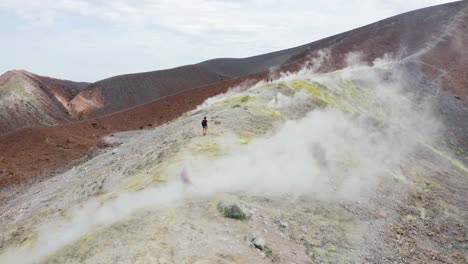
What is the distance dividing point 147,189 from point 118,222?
7.75ft

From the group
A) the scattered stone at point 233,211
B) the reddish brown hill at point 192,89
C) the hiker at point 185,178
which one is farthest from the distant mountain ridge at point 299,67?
the scattered stone at point 233,211

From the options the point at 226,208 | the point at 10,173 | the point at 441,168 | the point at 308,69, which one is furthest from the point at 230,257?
the point at 308,69

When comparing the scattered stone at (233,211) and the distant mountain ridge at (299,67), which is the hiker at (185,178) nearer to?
the scattered stone at (233,211)

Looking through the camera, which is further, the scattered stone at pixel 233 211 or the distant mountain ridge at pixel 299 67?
the distant mountain ridge at pixel 299 67

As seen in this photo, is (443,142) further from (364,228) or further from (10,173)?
(10,173)

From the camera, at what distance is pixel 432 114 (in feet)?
123

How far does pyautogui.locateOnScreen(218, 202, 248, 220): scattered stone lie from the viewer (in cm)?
1427

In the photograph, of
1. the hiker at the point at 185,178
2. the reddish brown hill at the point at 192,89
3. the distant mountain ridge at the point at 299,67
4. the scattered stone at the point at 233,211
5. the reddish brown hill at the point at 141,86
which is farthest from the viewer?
the reddish brown hill at the point at 141,86

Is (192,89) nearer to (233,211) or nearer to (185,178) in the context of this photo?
(185,178)

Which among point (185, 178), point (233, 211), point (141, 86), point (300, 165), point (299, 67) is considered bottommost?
point (141, 86)

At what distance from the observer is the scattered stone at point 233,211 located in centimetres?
1427

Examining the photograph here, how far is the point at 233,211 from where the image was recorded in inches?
564

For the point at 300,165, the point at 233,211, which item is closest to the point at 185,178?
the point at 233,211

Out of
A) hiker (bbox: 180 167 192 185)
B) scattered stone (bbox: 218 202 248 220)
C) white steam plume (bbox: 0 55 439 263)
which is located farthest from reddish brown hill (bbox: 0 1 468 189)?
scattered stone (bbox: 218 202 248 220)
